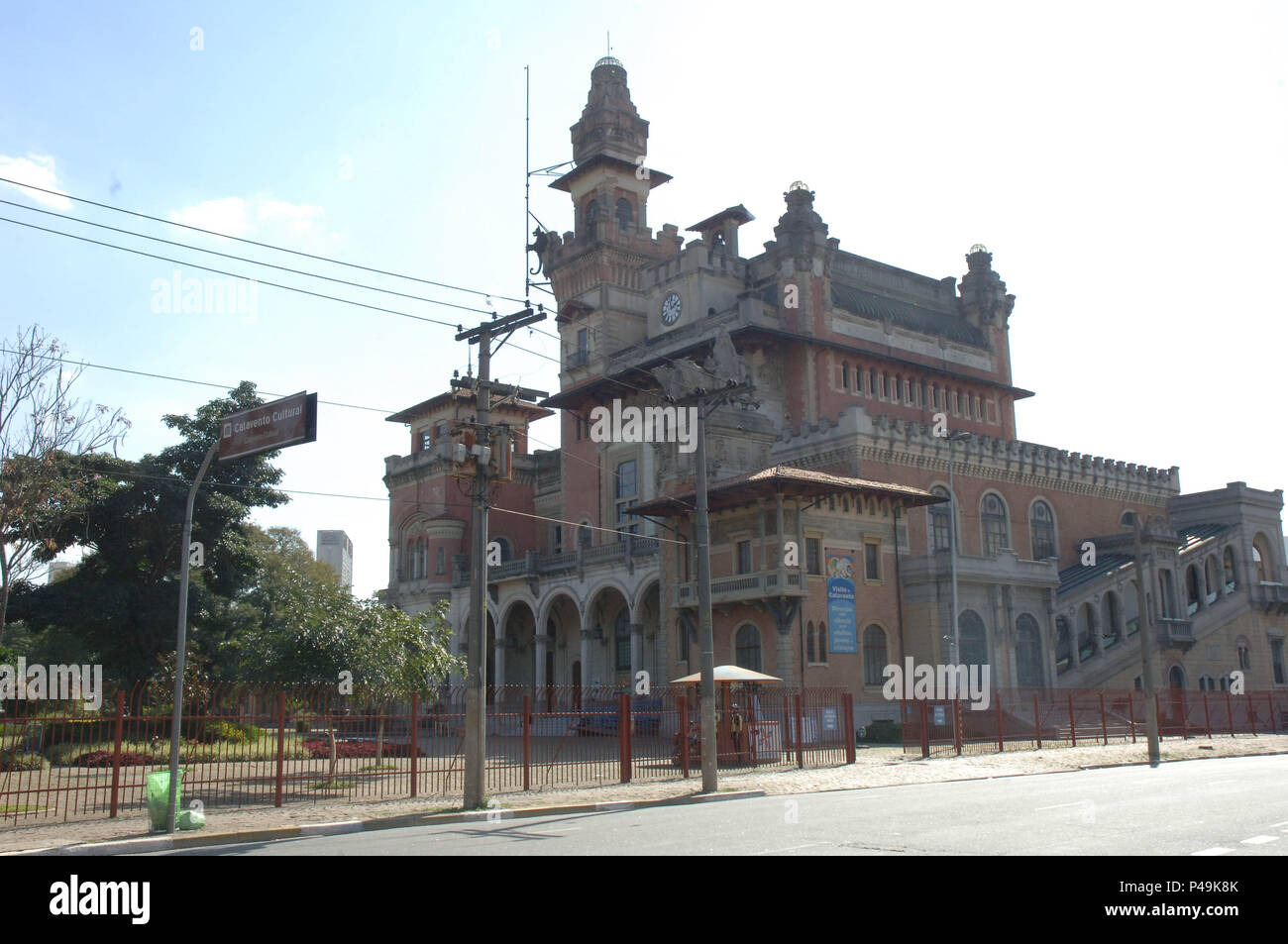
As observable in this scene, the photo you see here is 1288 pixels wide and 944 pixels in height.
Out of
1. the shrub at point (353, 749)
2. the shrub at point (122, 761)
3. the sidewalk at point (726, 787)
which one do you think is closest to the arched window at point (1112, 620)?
the sidewalk at point (726, 787)

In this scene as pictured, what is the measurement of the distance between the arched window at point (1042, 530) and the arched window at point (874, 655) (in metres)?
13.3

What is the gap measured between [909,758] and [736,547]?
1136cm

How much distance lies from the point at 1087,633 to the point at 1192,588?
37.5 ft

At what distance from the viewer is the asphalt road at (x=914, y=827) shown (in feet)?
38.5

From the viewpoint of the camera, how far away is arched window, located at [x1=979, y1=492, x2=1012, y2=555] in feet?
155

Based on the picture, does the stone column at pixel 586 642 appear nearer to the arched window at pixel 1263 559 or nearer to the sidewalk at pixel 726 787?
the sidewalk at pixel 726 787

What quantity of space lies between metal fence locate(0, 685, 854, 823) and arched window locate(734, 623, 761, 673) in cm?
386

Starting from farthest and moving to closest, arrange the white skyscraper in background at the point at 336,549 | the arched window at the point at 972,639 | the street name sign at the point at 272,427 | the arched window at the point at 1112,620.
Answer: the white skyscraper in background at the point at 336,549 → the arched window at the point at 1112,620 → the arched window at the point at 972,639 → the street name sign at the point at 272,427

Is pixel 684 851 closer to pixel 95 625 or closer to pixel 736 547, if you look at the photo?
pixel 736 547

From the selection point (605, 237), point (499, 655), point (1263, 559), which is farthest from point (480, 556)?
point (1263, 559)

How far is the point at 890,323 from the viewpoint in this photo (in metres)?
53.6

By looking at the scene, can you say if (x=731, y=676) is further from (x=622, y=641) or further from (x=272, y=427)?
(x=622, y=641)
